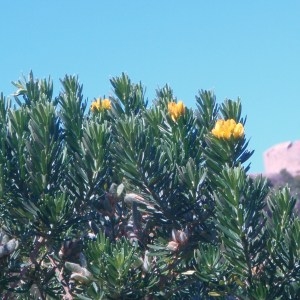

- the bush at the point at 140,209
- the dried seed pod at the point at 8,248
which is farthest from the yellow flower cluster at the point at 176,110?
the dried seed pod at the point at 8,248

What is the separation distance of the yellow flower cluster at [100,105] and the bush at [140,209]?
36 cm

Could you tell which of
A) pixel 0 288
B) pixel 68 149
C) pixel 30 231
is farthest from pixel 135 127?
pixel 0 288

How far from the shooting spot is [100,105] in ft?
17.1

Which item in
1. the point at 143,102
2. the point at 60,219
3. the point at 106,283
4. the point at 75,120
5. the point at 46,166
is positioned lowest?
the point at 106,283

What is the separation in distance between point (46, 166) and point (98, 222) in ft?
1.73

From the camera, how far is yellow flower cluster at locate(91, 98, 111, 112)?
5215 mm

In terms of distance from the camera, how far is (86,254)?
13.5ft

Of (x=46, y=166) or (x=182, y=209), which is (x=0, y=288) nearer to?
(x=46, y=166)

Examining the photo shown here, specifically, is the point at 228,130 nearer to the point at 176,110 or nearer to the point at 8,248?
the point at 176,110

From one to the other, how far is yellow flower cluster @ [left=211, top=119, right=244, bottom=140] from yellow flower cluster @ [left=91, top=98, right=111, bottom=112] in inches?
47.9

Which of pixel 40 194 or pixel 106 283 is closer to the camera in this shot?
pixel 106 283

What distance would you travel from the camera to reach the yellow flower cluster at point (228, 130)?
4.16 metres

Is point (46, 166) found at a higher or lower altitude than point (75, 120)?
→ lower

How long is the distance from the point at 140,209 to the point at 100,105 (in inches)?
40.1
